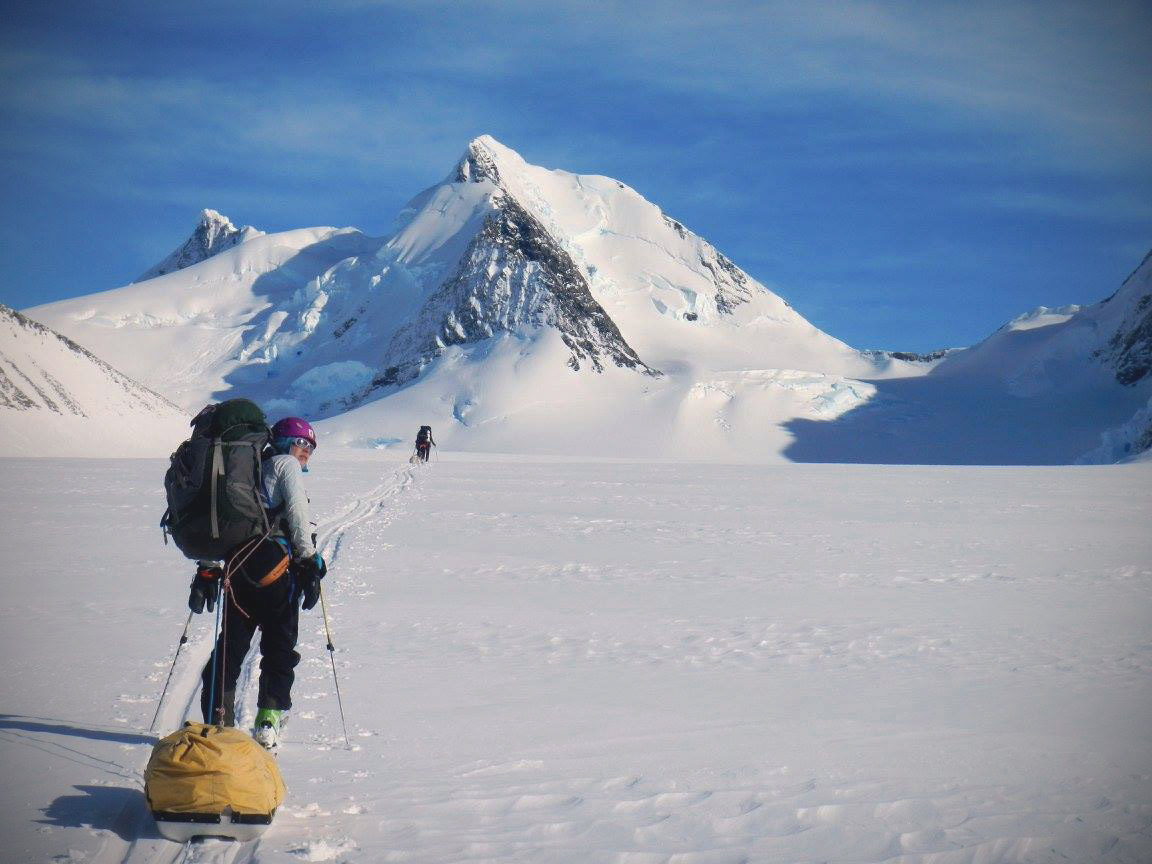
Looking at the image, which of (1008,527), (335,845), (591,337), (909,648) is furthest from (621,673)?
(591,337)

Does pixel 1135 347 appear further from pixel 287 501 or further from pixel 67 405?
pixel 287 501

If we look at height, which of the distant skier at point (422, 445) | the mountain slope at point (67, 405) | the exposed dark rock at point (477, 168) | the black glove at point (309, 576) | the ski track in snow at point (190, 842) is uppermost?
the exposed dark rock at point (477, 168)

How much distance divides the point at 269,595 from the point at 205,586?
39 cm

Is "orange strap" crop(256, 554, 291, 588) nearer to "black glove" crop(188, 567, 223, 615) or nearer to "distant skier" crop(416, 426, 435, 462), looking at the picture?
"black glove" crop(188, 567, 223, 615)

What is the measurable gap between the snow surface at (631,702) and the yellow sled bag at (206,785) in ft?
0.48

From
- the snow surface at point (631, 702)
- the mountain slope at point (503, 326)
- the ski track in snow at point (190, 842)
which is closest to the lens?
the ski track in snow at point (190, 842)

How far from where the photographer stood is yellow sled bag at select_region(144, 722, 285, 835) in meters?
4.28

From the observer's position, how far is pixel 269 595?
17.7ft

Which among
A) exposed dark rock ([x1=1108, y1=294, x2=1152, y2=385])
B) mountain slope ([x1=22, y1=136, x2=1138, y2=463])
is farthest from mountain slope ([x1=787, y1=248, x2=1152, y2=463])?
mountain slope ([x1=22, y1=136, x2=1138, y2=463])

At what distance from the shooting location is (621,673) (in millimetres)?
7523

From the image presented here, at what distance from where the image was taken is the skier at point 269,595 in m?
5.33

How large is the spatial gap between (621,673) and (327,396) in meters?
122

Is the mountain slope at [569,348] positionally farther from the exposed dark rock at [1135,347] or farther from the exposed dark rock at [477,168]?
the exposed dark rock at [477,168]

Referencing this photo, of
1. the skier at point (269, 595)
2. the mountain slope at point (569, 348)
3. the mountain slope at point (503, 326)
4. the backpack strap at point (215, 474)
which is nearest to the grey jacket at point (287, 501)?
the skier at point (269, 595)
